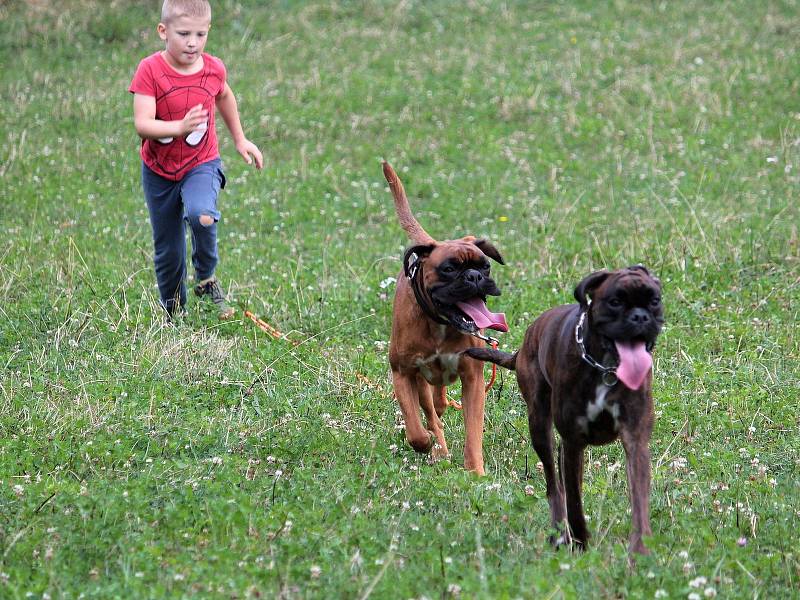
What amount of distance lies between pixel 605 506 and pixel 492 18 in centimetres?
1360

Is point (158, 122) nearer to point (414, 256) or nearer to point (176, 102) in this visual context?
point (176, 102)

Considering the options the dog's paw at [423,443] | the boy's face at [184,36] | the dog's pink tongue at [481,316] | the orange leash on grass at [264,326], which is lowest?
the orange leash on grass at [264,326]

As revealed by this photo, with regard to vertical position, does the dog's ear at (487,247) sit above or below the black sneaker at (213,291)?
above

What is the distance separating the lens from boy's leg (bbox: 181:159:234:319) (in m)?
7.39

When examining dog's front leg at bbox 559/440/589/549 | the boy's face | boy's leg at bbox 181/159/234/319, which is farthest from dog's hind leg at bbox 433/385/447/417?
the boy's face

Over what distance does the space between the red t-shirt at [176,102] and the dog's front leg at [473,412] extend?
9.05 ft

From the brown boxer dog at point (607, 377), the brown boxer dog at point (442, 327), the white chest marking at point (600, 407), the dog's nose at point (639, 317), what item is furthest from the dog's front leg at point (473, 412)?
the dog's nose at point (639, 317)

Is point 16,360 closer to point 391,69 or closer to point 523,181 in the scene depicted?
point 523,181

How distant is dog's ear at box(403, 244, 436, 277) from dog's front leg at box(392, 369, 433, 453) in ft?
1.78

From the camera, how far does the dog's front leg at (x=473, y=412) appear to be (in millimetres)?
5723

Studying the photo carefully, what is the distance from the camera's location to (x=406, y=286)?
19.9 ft

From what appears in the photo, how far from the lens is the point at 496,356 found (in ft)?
17.6

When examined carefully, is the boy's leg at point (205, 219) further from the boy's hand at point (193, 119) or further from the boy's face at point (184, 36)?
the boy's face at point (184, 36)

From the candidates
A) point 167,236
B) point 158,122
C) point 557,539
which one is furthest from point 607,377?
point 167,236
